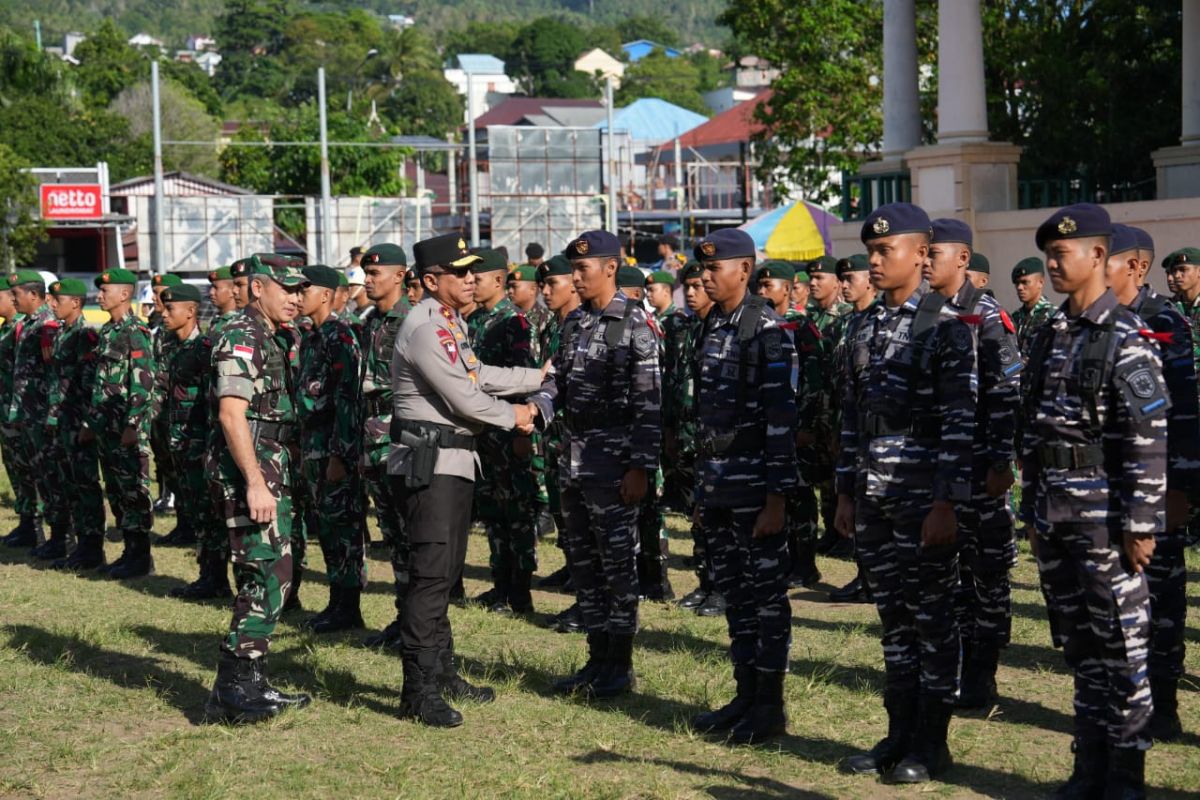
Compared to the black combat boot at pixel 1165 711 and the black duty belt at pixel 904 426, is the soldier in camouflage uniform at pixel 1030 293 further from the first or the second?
the black duty belt at pixel 904 426

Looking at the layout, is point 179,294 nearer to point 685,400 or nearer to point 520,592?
point 520,592

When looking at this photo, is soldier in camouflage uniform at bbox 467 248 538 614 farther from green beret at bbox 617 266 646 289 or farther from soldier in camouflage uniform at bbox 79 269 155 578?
soldier in camouflage uniform at bbox 79 269 155 578

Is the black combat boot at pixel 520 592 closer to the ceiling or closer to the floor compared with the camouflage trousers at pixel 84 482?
closer to the floor

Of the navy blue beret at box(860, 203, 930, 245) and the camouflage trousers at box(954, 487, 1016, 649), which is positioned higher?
the navy blue beret at box(860, 203, 930, 245)

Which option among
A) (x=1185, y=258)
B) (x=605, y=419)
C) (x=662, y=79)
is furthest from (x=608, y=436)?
(x=662, y=79)

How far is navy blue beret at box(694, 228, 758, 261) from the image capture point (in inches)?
260

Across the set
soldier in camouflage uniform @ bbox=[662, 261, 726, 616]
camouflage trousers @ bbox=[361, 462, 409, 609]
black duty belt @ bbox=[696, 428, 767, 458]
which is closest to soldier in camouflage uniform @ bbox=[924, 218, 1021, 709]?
black duty belt @ bbox=[696, 428, 767, 458]

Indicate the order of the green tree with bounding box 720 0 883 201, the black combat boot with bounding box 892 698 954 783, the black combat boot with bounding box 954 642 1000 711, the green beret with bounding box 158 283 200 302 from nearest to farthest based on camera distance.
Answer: the black combat boot with bounding box 892 698 954 783
the black combat boot with bounding box 954 642 1000 711
the green beret with bounding box 158 283 200 302
the green tree with bounding box 720 0 883 201

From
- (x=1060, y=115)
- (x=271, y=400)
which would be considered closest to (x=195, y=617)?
(x=271, y=400)

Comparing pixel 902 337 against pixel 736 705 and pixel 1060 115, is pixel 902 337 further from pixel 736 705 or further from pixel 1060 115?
pixel 1060 115

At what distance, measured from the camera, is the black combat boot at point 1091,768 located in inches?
213

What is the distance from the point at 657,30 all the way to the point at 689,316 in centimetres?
19097

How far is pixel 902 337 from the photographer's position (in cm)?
582

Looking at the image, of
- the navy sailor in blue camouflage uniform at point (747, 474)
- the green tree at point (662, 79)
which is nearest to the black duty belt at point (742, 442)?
the navy sailor in blue camouflage uniform at point (747, 474)
